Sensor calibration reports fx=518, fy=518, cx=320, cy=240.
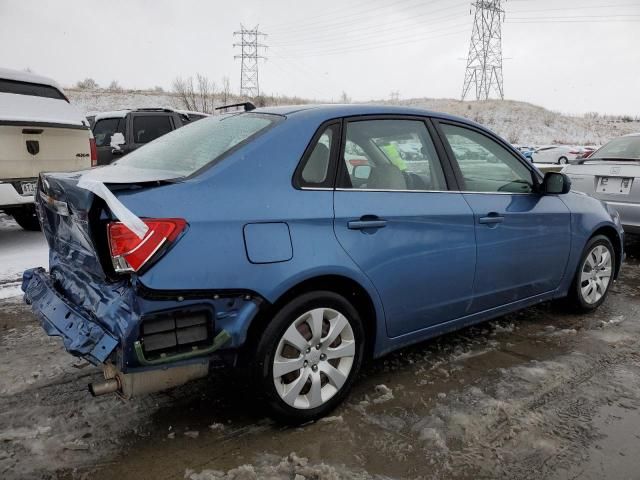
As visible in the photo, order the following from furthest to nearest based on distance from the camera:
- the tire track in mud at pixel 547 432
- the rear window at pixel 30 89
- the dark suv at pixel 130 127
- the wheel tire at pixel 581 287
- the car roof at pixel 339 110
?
the dark suv at pixel 130 127, the rear window at pixel 30 89, the wheel tire at pixel 581 287, the car roof at pixel 339 110, the tire track in mud at pixel 547 432

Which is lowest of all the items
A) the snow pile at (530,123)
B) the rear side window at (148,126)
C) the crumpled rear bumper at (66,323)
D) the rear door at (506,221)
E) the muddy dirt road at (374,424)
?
the muddy dirt road at (374,424)

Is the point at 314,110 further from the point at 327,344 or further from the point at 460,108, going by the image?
the point at 460,108

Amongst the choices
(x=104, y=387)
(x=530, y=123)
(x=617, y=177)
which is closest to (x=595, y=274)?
(x=617, y=177)

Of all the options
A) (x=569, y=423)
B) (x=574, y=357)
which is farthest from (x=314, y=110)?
(x=574, y=357)

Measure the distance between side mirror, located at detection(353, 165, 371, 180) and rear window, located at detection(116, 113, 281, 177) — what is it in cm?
51

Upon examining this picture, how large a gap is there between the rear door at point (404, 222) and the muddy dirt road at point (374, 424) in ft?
1.45

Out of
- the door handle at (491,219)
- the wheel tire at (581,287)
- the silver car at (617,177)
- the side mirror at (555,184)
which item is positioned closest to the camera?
the door handle at (491,219)

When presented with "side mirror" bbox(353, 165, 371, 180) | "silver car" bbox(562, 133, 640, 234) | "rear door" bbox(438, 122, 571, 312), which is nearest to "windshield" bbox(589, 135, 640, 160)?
"silver car" bbox(562, 133, 640, 234)

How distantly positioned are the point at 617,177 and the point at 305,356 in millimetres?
5230

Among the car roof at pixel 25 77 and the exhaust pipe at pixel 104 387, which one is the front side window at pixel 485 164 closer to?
the exhaust pipe at pixel 104 387

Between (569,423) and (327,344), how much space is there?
4.36ft

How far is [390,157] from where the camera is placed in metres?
3.06

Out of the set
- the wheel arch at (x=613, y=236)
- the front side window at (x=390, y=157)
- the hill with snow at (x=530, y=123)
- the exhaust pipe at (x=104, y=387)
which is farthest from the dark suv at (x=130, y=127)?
the hill with snow at (x=530, y=123)

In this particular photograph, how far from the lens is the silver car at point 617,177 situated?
5949 millimetres
